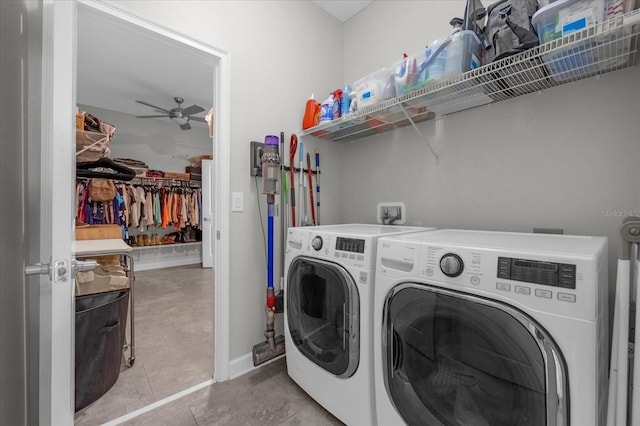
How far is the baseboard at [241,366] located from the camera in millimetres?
1719

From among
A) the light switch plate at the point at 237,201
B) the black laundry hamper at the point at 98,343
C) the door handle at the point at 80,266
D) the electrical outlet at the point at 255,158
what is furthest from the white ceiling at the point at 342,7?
the black laundry hamper at the point at 98,343

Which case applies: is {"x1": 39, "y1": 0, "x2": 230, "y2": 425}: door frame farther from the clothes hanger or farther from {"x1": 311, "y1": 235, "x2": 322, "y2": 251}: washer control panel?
Result: the clothes hanger

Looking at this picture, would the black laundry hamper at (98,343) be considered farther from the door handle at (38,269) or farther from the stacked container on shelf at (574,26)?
the stacked container on shelf at (574,26)

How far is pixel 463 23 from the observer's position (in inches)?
52.2

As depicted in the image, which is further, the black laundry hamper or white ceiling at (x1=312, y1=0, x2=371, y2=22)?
white ceiling at (x1=312, y1=0, x2=371, y2=22)

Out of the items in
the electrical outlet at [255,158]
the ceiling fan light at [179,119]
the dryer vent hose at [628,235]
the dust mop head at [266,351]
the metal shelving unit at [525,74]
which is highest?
the ceiling fan light at [179,119]

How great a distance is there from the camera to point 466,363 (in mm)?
930

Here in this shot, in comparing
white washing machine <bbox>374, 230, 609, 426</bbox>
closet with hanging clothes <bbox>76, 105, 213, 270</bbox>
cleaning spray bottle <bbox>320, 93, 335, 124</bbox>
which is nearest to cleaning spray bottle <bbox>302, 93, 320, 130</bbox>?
cleaning spray bottle <bbox>320, 93, 335, 124</bbox>

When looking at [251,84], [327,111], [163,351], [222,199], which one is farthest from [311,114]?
[163,351]

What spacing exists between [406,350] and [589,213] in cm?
106

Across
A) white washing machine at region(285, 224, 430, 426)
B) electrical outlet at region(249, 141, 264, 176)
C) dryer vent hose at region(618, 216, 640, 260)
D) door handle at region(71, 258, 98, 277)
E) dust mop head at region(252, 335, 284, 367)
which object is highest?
electrical outlet at region(249, 141, 264, 176)

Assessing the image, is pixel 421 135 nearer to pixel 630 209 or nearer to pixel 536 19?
pixel 536 19

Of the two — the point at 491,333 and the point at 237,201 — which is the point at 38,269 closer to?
the point at 237,201

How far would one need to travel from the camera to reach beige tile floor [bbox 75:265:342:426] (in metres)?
1.38
